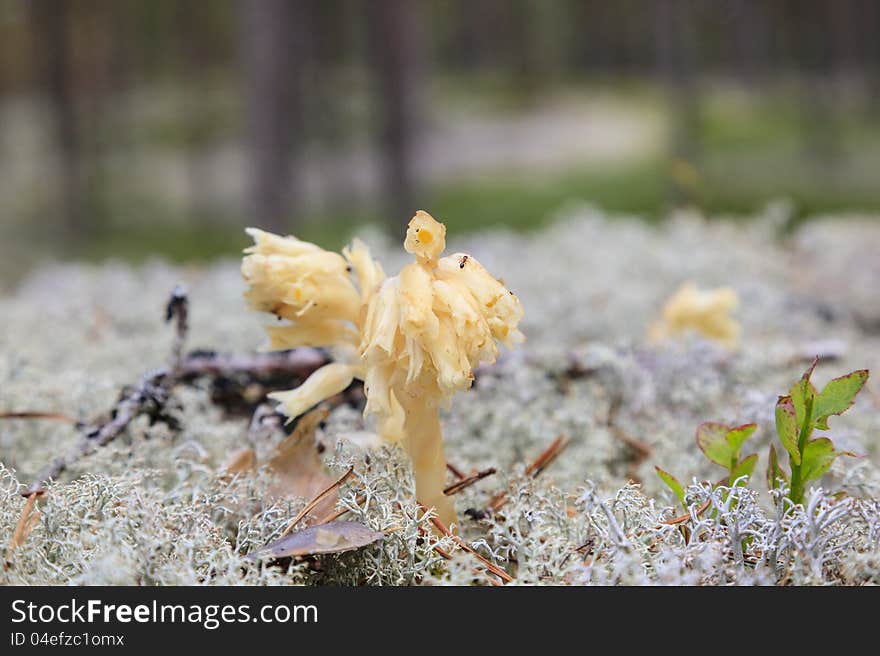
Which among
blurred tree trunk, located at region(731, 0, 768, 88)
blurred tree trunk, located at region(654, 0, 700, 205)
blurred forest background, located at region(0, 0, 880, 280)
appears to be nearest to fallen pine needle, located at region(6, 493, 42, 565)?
blurred forest background, located at region(0, 0, 880, 280)

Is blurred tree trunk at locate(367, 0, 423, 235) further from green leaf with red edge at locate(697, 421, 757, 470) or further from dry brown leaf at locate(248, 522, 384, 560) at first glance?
dry brown leaf at locate(248, 522, 384, 560)

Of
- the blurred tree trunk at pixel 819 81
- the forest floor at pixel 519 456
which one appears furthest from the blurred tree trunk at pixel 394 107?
the blurred tree trunk at pixel 819 81

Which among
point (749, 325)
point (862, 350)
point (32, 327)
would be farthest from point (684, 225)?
point (32, 327)

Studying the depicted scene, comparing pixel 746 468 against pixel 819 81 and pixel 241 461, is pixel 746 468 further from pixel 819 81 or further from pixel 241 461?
pixel 819 81

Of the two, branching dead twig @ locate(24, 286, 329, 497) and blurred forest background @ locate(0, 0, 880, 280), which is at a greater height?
blurred forest background @ locate(0, 0, 880, 280)

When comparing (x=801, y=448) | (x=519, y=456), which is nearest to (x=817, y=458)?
(x=801, y=448)
